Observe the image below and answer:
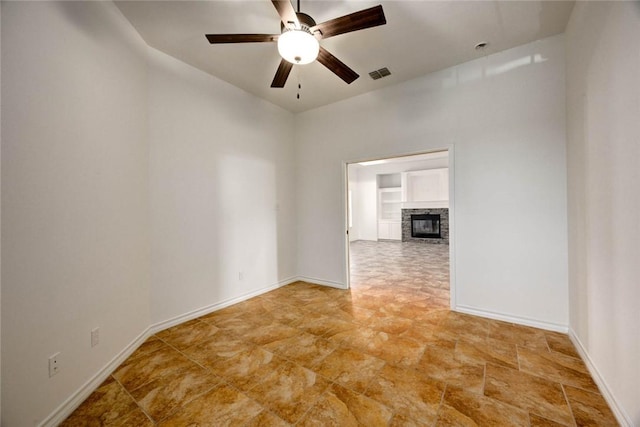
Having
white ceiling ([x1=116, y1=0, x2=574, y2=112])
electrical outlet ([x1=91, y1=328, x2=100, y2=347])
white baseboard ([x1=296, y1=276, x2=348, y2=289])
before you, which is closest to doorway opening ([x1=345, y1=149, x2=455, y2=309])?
white baseboard ([x1=296, y1=276, x2=348, y2=289])

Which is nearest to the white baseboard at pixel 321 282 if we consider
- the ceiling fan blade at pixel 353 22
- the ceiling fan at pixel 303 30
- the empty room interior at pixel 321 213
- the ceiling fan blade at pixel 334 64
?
the empty room interior at pixel 321 213

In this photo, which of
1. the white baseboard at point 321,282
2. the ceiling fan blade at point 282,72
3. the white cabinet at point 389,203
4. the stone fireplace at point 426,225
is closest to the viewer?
the ceiling fan blade at point 282,72

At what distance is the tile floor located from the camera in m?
1.52

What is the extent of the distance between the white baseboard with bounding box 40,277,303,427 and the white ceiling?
3021 millimetres

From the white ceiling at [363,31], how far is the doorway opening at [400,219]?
305 cm

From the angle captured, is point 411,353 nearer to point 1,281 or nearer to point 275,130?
point 1,281

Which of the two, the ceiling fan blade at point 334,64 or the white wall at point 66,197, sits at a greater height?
the ceiling fan blade at point 334,64

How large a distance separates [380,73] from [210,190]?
2712mm

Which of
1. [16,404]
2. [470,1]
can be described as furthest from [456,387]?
[470,1]

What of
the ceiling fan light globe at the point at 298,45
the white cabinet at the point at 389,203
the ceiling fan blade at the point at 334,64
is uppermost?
the ceiling fan blade at the point at 334,64

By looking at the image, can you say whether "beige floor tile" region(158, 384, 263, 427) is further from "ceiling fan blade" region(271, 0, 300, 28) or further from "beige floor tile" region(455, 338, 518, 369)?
"ceiling fan blade" region(271, 0, 300, 28)

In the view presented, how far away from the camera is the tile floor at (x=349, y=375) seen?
152 cm

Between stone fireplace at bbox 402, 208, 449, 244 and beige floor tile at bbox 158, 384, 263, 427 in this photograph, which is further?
stone fireplace at bbox 402, 208, 449, 244

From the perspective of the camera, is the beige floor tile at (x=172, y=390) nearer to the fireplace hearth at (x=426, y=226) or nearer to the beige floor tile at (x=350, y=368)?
the beige floor tile at (x=350, y=368)
